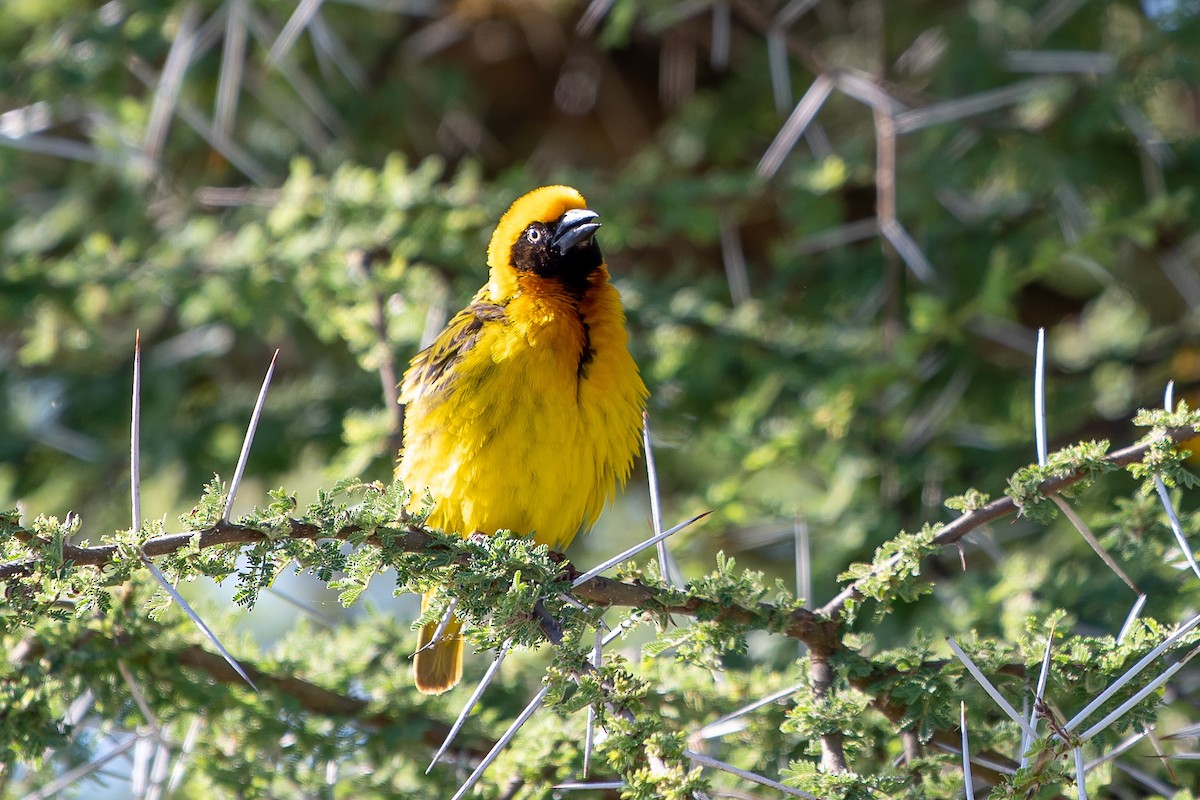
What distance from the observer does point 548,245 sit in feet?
13.2

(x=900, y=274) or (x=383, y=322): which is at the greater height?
(x=900, y=274)

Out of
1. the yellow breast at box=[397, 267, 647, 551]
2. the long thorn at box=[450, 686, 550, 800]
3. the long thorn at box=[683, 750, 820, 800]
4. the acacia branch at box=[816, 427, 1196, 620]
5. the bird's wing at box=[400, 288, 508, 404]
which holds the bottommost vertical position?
the long thorn at box=[683, 750, 820, 800]

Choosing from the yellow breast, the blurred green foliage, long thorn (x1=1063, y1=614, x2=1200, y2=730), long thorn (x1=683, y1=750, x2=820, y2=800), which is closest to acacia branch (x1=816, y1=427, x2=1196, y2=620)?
long thorn (x1=1063, y1=614, x2=1200, y2=730)

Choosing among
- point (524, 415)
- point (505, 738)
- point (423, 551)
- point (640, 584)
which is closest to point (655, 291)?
point (524, 415)

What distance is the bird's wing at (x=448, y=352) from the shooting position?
146 inches

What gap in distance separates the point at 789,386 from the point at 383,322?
5.76 ft

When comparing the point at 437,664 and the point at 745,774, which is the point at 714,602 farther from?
the point at 437,664

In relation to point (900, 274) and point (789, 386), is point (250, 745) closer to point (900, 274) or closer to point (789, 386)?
point (789, 386)

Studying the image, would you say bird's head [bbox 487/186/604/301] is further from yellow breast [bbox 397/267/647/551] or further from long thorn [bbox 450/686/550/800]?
long thorn [bbox 450/686/550/800]

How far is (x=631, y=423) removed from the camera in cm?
379

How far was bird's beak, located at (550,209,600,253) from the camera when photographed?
396 centimetres

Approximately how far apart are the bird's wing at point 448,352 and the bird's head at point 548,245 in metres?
0.13

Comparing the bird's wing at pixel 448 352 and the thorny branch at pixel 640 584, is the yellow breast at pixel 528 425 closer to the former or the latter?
the bird's wing at pixel 448 352

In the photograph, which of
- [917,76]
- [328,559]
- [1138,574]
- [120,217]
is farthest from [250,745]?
[917,76]
